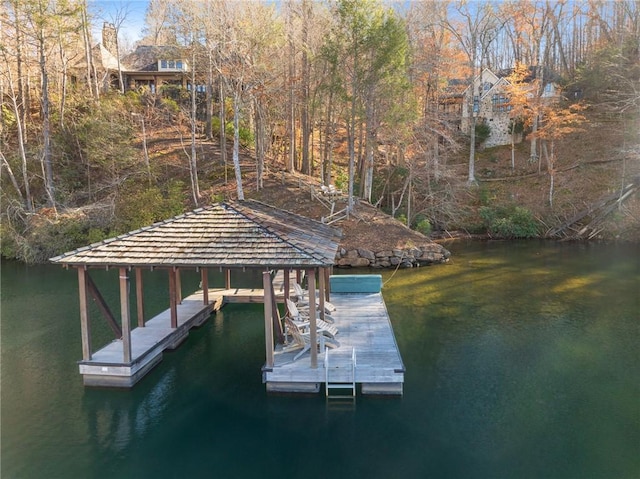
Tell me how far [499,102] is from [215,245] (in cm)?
3457

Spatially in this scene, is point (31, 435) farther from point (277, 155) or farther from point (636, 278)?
point (277, 155)

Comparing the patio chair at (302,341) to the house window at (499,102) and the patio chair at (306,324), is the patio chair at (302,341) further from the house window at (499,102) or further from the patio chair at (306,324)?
the house window at (499,102)

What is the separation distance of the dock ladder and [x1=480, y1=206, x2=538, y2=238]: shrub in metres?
21.5

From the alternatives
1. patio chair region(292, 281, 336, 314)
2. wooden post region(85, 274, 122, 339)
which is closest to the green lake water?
wooden post region(85, 274, 122, 339)

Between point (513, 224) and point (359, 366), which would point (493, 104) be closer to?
point (513, 224)

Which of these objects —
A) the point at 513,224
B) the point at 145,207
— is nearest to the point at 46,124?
the point at 145,207

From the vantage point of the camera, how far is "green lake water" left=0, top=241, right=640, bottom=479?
7.36m

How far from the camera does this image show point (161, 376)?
10.5 metres

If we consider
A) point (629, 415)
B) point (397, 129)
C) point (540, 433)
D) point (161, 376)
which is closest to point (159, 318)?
point (161, 376)

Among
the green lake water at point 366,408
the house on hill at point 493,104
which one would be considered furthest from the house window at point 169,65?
the green lake water at point 366,408

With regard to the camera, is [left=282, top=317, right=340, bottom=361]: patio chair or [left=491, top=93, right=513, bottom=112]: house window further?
[left=491, top=93, right=513, bottom=112]: house window

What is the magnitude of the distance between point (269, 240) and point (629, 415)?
7.65 m

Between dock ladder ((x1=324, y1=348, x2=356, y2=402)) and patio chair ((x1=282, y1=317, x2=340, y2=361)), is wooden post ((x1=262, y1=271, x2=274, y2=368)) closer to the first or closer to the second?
patio chair ((x1=282, y1=317, x2=340, y2=361))

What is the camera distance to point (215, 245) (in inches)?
383
